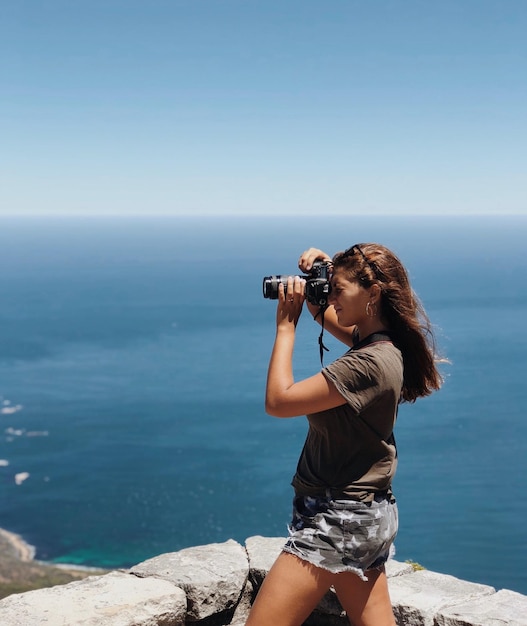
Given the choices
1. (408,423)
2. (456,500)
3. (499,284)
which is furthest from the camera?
(499,284)

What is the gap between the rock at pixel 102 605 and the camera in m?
4.15

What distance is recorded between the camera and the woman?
3084 millimetres

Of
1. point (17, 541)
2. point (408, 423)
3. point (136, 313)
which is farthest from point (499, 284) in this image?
point (17, 541)

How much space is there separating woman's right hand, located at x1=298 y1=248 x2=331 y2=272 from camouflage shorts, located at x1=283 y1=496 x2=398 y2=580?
1.10m

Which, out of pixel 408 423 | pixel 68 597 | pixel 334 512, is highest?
pixel 334 512

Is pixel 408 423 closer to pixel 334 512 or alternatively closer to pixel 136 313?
pixel 334 512

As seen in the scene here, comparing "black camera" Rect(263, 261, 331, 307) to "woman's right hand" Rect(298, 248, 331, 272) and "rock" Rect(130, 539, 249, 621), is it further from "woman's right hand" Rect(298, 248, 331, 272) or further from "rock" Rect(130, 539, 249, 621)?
"rock" Rect(130, 539, 249, 621)

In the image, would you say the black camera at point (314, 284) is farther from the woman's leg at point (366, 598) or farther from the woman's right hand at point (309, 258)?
the woman's leg at point (366, 598)

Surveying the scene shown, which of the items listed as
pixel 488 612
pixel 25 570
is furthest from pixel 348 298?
pixel 25 570

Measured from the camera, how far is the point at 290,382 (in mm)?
3129

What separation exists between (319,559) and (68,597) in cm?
200

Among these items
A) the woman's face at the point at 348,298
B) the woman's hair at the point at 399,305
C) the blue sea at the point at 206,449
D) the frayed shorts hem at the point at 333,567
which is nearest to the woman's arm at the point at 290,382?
the woman's face at the point at 348,298

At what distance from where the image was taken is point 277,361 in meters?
3.19

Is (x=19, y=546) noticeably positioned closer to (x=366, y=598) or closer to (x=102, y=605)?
(x=102, y=605)
